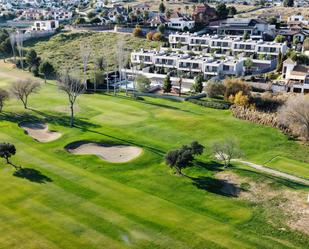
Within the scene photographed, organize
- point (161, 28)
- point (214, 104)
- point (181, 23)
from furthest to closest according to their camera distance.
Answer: point (181, 23) → point (161, 28) → point (214, 104)

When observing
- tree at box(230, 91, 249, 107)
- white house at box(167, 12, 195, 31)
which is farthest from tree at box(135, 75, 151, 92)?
white house at box(167, 12, 195, 31)

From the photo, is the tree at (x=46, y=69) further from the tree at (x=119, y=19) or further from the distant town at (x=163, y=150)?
the tree at (x=119, y=19)

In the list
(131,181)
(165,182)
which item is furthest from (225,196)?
(131,181)

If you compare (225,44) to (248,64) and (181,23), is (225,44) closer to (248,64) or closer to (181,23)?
(248,64)

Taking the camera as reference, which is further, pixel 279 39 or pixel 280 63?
pixel 279 39

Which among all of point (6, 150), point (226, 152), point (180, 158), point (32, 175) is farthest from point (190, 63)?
point (32, 175)

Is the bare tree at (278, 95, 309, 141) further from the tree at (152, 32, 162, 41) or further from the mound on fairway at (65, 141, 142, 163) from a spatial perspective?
the tree at (152, 32, 162, 41)

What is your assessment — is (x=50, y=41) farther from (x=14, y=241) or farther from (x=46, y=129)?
(x=14, y=241)

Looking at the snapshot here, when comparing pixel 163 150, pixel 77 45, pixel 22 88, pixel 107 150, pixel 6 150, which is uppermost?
pixel 77 45
